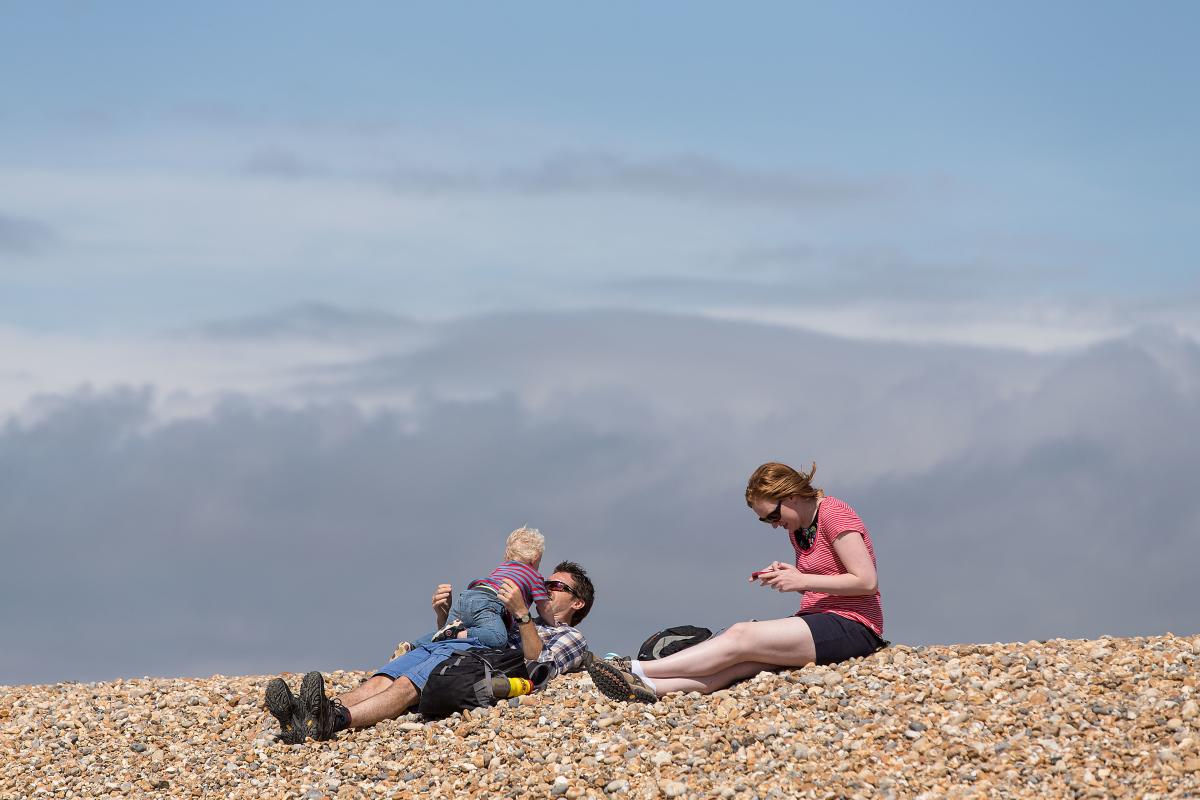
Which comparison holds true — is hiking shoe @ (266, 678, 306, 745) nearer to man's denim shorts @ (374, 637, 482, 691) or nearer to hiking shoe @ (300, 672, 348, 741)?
hiking shoe @ (300, 672, 348, 741)

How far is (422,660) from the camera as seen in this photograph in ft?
38.3

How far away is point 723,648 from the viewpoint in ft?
35.5

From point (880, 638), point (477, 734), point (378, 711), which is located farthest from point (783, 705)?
point (378, 711)

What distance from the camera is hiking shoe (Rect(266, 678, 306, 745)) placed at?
11219mm

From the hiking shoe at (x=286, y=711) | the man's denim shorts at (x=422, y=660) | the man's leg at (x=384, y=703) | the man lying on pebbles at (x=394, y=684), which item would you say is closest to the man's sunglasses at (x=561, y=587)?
the man lying on pebbles at (x=394, y=684)

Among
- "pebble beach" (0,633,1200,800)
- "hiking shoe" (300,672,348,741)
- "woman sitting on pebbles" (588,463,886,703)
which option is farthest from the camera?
"hiking shoe" (300,672,348,741)

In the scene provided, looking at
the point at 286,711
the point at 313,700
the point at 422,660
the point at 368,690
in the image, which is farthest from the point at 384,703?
the point at 286,711

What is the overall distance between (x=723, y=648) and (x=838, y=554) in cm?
115

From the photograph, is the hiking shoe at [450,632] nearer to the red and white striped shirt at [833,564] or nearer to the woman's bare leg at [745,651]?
the woman's bare leg at [745,651]

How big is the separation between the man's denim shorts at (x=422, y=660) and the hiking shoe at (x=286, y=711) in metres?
0.81

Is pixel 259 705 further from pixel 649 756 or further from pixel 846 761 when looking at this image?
pixel 846 761

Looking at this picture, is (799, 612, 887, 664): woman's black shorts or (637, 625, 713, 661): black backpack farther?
(637, 625, 713, 661): black backpack

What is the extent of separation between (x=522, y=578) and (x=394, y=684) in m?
1.38

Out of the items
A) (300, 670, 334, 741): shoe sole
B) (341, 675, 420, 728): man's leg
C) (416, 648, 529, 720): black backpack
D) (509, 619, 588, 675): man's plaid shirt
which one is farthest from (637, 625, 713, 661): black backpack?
(300, 670, 334, 741): shoe sole
